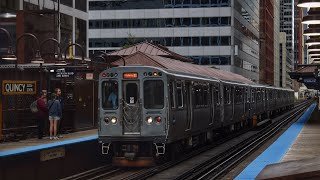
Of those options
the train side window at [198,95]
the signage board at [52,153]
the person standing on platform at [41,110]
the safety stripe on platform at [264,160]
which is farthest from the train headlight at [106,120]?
the safety stripe on platform at [264,160]

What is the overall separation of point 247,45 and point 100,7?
2819cm

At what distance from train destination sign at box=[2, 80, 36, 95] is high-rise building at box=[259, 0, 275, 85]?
111m

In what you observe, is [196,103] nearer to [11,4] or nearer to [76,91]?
[76,91]

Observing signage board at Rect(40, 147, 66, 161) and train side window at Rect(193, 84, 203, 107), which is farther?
train side window at Rect(193, 84, 203, 107)

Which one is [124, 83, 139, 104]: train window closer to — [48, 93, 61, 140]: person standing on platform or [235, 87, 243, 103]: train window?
[48, 93, 61, 140]: person standing on platform

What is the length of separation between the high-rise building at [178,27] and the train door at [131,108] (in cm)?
6734

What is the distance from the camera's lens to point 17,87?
1722 cm

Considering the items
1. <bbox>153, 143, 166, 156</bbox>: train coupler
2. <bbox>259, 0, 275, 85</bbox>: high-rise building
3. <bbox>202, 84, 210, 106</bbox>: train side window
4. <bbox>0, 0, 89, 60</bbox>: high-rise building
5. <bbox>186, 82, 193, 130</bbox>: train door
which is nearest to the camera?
<bbox>153, 143, 166, 156</bbox>: train coupler

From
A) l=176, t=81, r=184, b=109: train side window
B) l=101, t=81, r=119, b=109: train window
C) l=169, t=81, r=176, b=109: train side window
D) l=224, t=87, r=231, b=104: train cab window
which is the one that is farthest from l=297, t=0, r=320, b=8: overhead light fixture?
l=224, t=87, r=231, b=104: train cab window

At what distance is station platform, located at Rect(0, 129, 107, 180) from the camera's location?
481 inches

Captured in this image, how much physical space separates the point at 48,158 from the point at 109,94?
3.66 metres

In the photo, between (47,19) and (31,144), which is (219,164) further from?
(47,19)

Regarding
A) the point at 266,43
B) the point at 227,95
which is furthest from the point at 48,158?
the point at 266,43

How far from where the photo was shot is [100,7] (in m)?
88.8
